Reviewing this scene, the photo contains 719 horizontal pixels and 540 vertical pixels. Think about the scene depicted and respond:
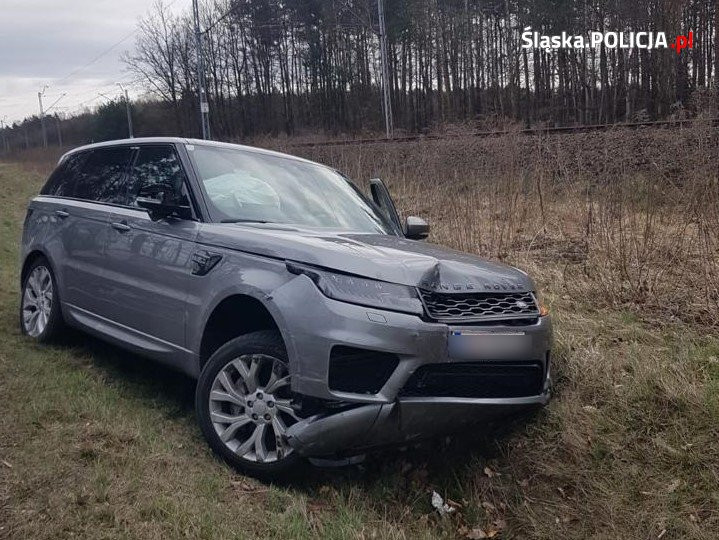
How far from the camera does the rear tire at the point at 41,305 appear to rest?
507 cm

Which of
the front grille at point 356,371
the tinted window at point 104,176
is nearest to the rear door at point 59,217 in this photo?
the tinted window at point 104,176

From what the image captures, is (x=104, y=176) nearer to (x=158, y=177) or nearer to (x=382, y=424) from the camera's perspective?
(x=158, y=177)

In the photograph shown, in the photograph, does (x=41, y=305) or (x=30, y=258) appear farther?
(x=30, y=258)

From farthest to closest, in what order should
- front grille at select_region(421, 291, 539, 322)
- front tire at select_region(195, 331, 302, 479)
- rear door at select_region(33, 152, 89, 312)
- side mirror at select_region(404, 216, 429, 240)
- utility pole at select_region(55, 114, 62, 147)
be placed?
utility pole at select_region(55, 114, 62, 147) → rear door at select_region(33, 152, 89, 312) → side mirror at select_region(404, 216, 429, 240) → front tire at select_region(195, 331, 302, 479) → front grille at select_region(421, 291, 539, 322)

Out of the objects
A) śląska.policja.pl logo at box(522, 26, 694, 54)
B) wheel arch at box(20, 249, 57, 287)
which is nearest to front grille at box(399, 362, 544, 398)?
wheel arch at box(20, 249, 57, 287)

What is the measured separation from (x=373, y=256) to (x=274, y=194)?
129cm

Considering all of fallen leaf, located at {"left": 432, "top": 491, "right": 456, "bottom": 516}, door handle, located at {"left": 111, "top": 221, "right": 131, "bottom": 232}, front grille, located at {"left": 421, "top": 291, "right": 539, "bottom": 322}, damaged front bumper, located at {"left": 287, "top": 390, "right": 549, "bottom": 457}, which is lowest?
fallen leaf, located at {"left": 432, "top": 491, "right": 456, "bottom": 516}

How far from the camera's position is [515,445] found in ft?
11.8

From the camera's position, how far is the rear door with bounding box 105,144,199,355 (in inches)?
148

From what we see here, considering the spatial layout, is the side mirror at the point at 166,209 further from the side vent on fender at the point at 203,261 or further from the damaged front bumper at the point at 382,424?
the damaged front bumper at the point at 382,424

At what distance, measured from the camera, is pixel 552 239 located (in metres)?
7.05

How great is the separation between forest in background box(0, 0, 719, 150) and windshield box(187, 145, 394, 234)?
18.0 feet

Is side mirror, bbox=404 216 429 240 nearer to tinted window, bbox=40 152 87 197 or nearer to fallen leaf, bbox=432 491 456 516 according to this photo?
fallen leaf, bbox=432 491 456 516

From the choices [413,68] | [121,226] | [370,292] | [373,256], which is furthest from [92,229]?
[413,68]
